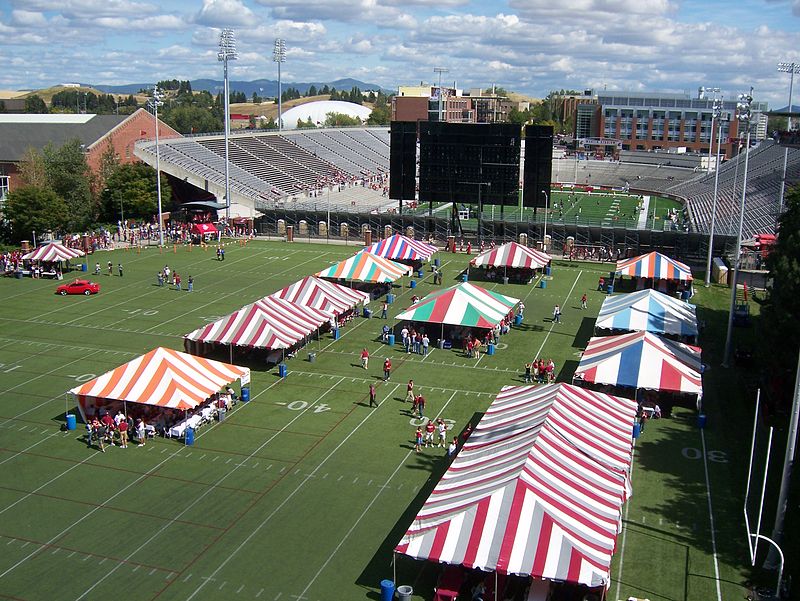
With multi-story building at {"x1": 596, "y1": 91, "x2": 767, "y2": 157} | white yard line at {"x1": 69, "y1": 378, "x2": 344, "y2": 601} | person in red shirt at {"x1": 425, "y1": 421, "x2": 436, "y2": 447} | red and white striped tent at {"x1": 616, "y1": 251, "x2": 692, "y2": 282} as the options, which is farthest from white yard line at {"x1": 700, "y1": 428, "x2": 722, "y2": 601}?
multi-story building at {"x1": 596, "y1": 91, "x2": 767, "y2": 157}

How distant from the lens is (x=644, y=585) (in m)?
16.3

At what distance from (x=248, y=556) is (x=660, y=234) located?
138 ft

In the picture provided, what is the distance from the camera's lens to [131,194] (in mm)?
62406

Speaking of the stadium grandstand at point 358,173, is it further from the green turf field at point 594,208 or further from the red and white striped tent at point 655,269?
the red and white striped tent at point 655,269

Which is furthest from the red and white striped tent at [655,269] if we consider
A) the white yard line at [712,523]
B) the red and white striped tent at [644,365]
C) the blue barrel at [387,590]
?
the blue barrel at [387,590]

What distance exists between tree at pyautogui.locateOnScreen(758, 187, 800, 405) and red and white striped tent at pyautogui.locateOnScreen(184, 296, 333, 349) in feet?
52.9

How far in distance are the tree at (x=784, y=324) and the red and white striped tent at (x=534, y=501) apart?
7.13m

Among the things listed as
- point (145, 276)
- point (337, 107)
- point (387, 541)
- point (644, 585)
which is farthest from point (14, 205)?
point (337, 107)

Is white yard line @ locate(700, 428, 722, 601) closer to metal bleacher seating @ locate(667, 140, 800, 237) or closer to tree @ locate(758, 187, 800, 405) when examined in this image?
tree @ locate(758, 187, 800, 405)

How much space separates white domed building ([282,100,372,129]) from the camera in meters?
179

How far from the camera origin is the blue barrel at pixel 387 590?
15.3 m

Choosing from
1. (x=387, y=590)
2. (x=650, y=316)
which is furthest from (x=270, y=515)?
(x=650, y=316)

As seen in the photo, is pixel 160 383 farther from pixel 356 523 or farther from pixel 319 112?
pixel 319 112

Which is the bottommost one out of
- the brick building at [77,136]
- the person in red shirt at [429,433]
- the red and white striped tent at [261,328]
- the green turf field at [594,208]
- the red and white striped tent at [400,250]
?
the person in red shirt at [429,433]
